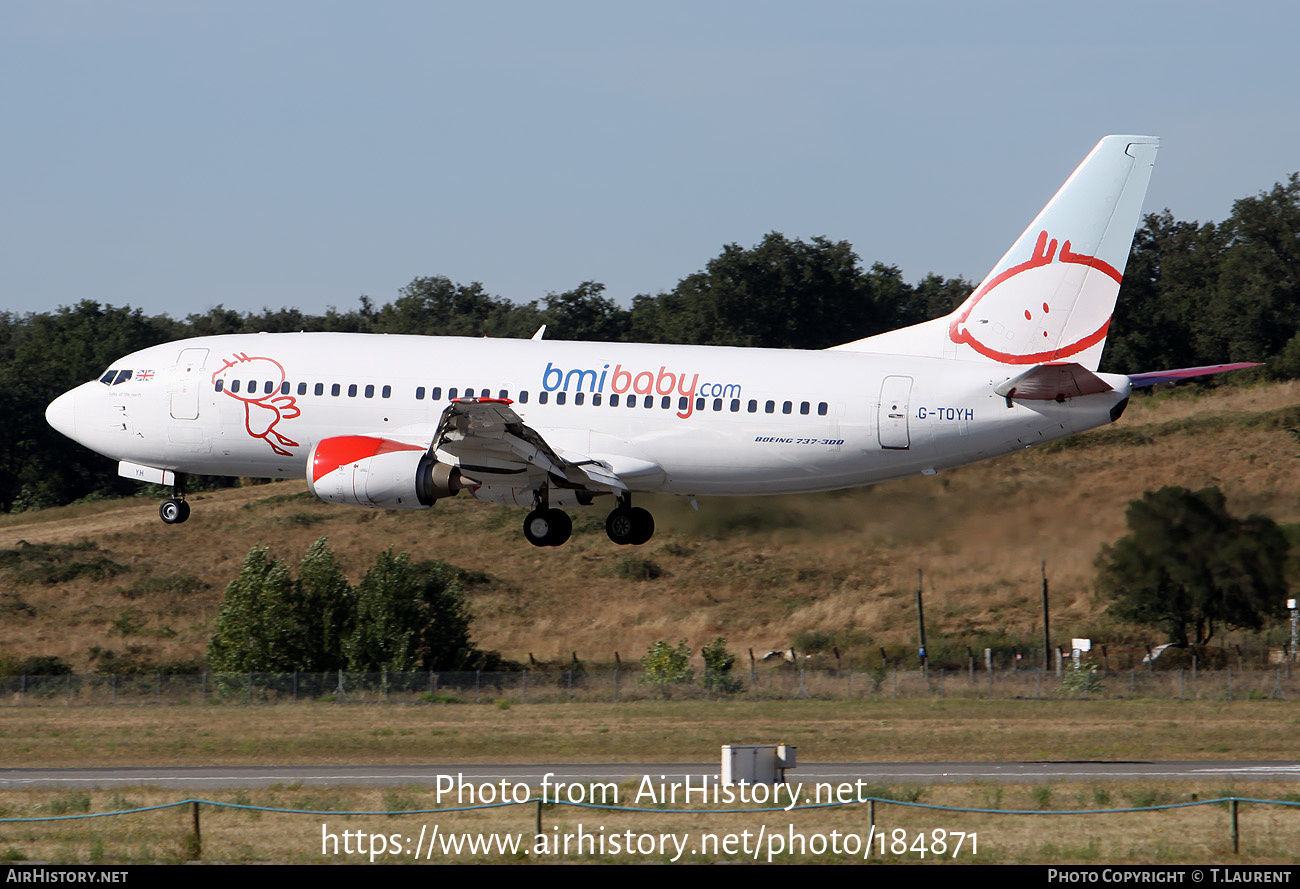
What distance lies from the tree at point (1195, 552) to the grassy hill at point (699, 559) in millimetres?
1522

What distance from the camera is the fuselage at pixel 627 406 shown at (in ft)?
116

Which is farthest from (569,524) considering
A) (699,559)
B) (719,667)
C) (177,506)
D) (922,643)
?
(699,559)

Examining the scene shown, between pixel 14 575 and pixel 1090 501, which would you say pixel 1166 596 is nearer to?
pixel 1090 501

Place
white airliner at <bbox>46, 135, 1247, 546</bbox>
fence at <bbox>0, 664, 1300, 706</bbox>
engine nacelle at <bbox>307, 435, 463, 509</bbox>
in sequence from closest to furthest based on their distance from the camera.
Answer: white airliner at <bbox>46, 135, 1247, 546</bbox>
engine nacelle at <bbox>307, 435, 463, 509</bbox>
fence at <bbox>0, 664, 1300, 706</bbox>

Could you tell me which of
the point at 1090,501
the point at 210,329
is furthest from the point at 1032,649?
the point at 210,329

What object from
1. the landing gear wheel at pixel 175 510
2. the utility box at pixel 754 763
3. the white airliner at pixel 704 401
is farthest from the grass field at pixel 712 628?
the landing gear wheel at pixel 175 510

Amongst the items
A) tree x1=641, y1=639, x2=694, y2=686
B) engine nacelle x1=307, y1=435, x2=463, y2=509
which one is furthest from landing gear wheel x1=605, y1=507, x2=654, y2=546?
tree x1=641, y1=639, x2=694, y2=686

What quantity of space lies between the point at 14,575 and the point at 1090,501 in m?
62.4

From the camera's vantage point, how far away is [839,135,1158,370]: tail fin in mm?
35969

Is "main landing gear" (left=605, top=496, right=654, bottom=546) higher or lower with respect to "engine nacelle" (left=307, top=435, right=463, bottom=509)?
lower

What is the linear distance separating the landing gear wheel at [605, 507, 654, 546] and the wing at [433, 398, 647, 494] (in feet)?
2.95

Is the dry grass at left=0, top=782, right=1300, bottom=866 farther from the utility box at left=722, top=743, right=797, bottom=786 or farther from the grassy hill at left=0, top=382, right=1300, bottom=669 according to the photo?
the grassy hill at left=0, top=382, right=1300, bottom=669

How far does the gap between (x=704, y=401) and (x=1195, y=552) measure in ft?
69.5

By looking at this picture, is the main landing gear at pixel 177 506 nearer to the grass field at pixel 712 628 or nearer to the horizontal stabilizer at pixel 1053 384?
the grass field at pixel 712 628
